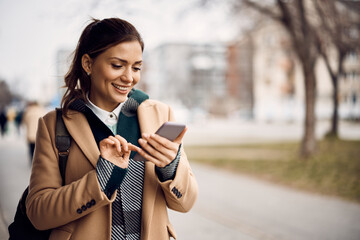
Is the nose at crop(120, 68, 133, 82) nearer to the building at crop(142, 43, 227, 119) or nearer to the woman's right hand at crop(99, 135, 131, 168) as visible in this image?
the woman's right hand at crop(99, 135, 131, 168)

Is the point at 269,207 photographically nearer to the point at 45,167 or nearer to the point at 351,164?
the point at 351,164

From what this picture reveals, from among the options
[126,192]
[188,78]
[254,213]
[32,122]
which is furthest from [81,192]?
[188,78]

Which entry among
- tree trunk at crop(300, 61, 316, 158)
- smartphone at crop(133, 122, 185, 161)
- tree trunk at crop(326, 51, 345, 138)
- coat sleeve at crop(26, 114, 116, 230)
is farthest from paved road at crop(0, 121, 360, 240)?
tree trunk at crop(326, 51, 345, 138)

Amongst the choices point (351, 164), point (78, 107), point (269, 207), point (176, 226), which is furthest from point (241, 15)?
point (78, 107)

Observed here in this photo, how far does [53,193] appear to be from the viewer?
1.50 metres

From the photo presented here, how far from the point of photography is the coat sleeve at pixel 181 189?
61.7 inches

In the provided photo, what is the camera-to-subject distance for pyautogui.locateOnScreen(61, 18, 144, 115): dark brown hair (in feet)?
5.24

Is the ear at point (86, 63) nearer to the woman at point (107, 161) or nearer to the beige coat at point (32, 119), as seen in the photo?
the woman at point (107, 161)

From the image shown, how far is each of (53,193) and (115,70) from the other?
626mm

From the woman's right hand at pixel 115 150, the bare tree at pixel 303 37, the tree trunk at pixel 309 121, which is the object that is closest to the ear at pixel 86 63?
the woman's right hand at pixel 115 150

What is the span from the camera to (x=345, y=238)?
16.0ft

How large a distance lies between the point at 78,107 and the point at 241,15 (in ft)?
33.1

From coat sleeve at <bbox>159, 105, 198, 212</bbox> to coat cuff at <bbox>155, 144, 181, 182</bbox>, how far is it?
0.02 m

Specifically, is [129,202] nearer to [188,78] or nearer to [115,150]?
[115,150]
